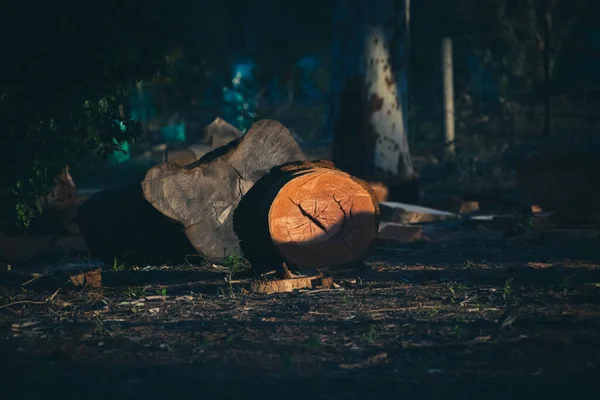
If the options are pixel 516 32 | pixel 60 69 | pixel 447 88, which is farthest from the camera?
pixel 516 32

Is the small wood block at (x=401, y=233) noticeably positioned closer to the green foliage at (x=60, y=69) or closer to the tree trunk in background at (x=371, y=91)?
the tree trunk in background at (x=371, y=91)

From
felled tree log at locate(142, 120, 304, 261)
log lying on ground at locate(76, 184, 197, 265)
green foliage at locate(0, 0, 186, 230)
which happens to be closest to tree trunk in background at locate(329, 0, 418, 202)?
felled tree log at locate(142, 120, 304, 261)

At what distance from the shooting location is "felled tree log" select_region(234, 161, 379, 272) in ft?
26.6

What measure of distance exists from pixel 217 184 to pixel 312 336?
3.52 meters

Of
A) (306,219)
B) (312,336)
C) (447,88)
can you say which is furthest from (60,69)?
(447,88)

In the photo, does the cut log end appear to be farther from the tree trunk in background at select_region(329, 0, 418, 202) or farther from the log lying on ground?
the tree trunk in background at select_region(329, 0, 418, 202)

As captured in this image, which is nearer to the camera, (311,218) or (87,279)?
(87,279)

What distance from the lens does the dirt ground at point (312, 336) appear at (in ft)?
15.4

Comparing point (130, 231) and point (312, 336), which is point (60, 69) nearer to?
point (130, 231)

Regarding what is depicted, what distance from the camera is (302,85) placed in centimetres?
3625

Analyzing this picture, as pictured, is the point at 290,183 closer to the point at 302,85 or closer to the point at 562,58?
the point at 562,58

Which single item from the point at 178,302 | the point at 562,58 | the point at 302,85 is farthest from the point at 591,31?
the point at 178,302

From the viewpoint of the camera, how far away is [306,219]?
827 centimetres

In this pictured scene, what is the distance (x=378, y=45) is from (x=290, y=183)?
6225mm
